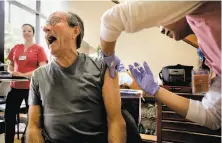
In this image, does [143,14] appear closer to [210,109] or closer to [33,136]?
[210,109]

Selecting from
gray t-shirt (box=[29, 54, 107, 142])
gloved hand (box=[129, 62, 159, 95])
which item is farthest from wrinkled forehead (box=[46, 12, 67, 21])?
gloved hand (box=[129, 62, 159, 95])

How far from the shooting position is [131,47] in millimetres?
4074

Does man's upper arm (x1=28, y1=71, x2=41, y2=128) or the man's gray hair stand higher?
the man's gray hair

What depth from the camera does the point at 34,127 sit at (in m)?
1.33

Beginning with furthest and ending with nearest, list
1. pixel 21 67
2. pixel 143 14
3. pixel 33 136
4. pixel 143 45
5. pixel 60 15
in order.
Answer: pixel 143 45 < pixel 21 67 < pixel 60 15 < pixel 33 136 < pixel 143 14

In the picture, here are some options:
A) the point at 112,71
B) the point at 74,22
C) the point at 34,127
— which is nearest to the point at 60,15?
the point at 74,22

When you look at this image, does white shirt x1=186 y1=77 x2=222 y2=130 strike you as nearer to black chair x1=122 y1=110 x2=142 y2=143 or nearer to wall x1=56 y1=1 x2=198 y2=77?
black chair x1=122 y1=110 x2=142 y2=143

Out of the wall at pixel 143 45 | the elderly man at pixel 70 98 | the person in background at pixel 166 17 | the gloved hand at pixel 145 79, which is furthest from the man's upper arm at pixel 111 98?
the wall at pixel 143 45

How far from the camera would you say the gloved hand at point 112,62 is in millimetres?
1103

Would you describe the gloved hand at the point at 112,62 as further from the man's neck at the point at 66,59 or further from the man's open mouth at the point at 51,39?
the man's open mouth at the point at 51,39

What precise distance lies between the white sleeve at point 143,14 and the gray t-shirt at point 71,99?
629 millimetres

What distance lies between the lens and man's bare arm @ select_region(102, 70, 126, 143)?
1.27m

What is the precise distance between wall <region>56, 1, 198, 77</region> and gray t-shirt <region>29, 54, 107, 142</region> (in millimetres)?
2670

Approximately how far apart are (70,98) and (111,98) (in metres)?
0.24
